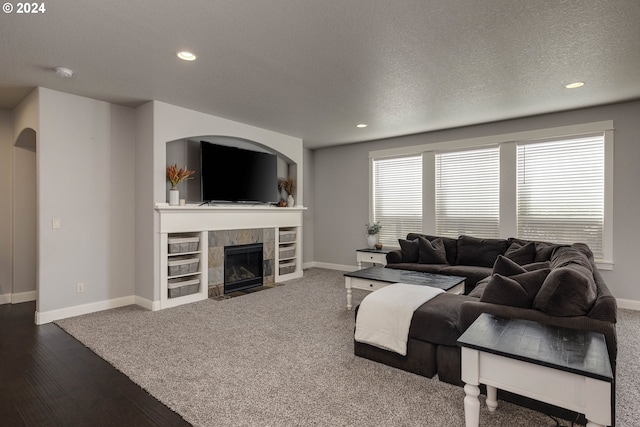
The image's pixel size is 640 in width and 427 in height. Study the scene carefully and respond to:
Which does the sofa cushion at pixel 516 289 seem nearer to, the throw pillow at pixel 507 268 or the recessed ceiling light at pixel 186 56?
the throw pillow at pixel 507 268

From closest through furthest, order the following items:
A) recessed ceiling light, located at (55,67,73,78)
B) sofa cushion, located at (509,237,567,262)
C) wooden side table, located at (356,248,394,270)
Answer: recessed ceiling light, located at (55,67,73,78), sofa cushion, located at (509,237,567,262), wooden side table, located at (356,248,394,270)

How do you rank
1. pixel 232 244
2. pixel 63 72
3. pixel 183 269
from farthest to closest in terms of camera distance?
pixel 232 244
pixel 183 269
pixel 63 72

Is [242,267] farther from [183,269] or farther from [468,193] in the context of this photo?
[468,193]

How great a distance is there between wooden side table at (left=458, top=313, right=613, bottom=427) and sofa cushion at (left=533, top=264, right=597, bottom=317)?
0.16 meters

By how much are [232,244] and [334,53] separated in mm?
3329

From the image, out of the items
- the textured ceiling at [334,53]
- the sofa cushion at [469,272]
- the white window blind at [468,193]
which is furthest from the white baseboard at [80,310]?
the white window blind at [468,193]

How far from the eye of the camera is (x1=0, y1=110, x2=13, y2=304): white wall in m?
4.68

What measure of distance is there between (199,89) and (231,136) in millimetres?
1441

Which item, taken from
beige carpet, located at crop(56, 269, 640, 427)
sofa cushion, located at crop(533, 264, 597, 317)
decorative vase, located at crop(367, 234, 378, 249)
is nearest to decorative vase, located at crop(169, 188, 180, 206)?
beige carpet, located at crop(56, 269, 640, 427)

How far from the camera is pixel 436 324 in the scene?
253 centimetres

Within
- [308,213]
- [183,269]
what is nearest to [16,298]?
[183,269]

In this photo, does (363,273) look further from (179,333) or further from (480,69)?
(480,69)

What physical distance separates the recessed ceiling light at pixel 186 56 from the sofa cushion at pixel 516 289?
308cm

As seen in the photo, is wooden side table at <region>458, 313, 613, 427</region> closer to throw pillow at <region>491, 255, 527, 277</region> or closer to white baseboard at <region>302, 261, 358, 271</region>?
throw pillow at <region>491, 255, 527, 277</region>
